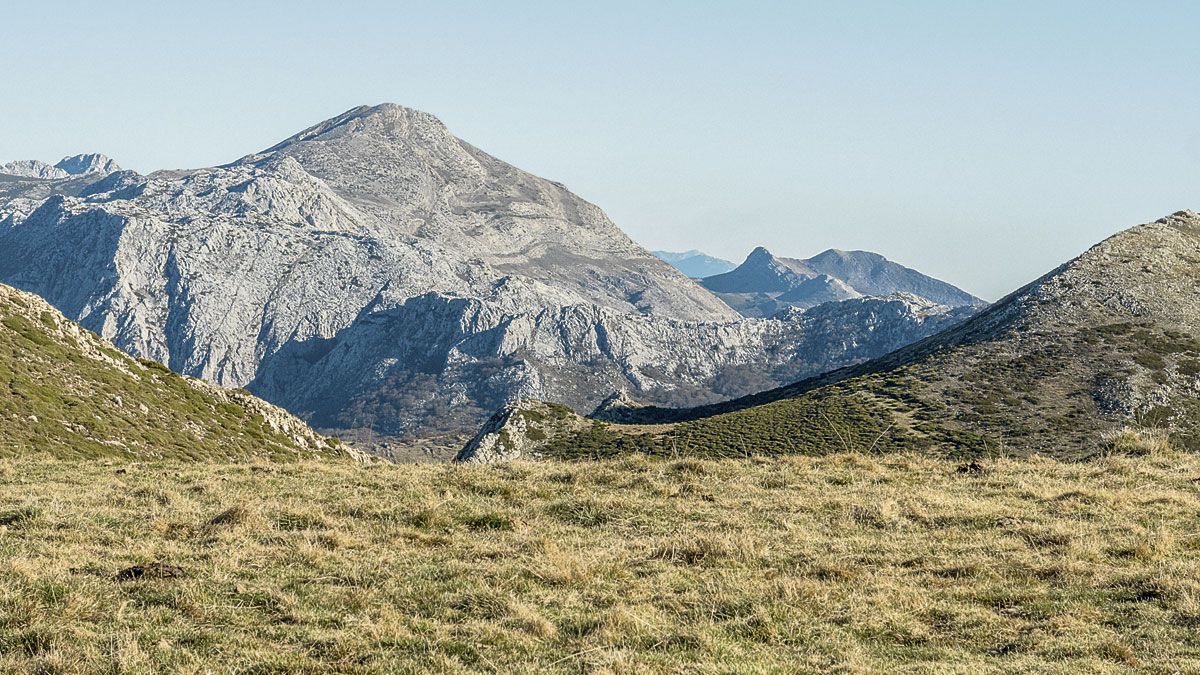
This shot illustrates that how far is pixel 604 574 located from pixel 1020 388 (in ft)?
315

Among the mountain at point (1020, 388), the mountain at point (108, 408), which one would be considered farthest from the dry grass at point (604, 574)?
the mountain at point (1020, 388)

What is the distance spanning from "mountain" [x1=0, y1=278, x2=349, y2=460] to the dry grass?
23.2 metres

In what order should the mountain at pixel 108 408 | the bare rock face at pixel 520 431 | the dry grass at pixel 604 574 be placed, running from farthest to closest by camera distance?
the bare rock face at pixel 520 431, the mountain at pixel 108 408, the dry grass at pixel 604 574

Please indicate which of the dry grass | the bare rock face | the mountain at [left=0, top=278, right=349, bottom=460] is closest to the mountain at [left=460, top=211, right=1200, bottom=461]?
the bare rock face

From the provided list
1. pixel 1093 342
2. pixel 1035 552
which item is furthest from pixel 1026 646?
pixel 1093 342

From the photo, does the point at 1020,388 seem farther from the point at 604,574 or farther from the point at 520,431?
the point at 604,574

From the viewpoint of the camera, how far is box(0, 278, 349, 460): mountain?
46.2 meters

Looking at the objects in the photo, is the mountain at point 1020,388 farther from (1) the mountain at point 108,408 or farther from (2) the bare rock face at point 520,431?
(1) the mountain at point 108,408

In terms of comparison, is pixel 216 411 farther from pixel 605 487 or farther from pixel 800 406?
pixel 800 406

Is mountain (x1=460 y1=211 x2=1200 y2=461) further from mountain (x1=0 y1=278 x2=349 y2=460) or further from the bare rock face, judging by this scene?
mountain (x1=0 y1=278 x2=349 y2=460)

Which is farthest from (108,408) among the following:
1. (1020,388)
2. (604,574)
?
(1020,388)

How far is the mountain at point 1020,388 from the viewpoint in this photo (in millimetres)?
89562

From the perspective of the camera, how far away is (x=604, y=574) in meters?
15.5

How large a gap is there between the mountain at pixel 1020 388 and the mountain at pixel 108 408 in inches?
1544
